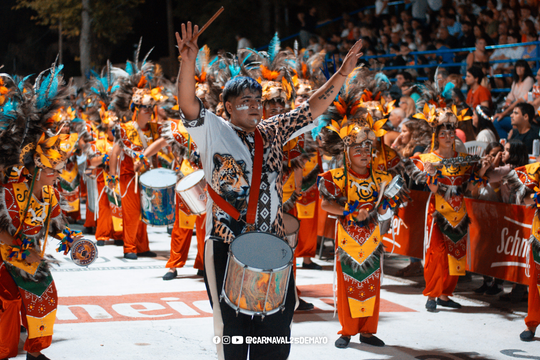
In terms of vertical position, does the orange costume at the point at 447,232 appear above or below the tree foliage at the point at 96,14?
below

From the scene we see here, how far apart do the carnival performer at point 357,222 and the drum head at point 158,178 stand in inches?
128

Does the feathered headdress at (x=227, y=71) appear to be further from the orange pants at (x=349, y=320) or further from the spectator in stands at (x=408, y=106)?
the spectator in stands at (x=408, y=106)

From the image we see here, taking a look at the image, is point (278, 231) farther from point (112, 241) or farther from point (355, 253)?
point (112, 241)

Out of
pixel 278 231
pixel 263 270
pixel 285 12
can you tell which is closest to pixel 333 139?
pixel 278 231

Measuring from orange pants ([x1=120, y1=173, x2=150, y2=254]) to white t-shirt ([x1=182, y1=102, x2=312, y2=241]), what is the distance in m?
5.43

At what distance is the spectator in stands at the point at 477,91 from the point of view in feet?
34.4

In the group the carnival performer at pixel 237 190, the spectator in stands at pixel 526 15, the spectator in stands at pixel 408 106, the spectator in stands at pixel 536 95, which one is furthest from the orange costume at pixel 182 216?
the spectator in stands at pixel 526 15

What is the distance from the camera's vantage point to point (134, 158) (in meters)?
9.02

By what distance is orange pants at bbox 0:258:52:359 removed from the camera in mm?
4520

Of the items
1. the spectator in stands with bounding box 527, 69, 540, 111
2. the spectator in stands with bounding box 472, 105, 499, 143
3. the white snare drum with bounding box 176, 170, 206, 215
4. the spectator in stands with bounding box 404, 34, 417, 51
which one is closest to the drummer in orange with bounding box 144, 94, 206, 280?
the white snare drum with bounding box 176, 170, 206, 215

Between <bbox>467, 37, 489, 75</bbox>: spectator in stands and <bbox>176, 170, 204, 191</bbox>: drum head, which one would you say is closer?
<bbox>176, 170, 204, 191</bbox>: drum head

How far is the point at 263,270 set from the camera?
3.40m

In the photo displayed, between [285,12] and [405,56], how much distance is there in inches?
300

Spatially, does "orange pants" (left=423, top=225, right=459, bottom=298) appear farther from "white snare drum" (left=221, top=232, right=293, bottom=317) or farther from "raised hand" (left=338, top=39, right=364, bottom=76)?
"white snare drum" (left=221, top=232, right=293, bottom=317)
